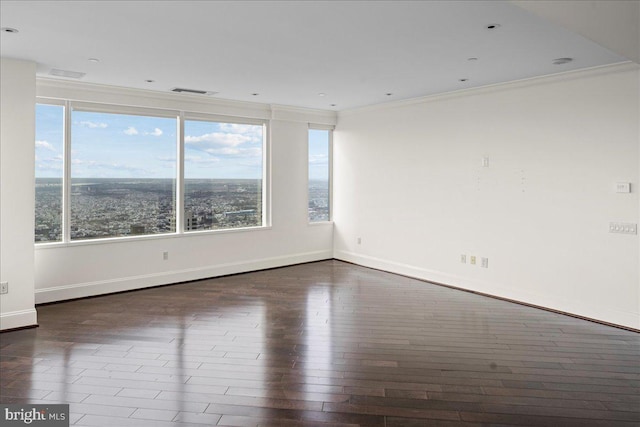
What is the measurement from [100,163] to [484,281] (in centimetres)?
521

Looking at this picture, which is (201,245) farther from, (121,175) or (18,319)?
(18,319)

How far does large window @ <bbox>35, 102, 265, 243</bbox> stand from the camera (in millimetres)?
5469

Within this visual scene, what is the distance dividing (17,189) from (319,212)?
4.77 metres

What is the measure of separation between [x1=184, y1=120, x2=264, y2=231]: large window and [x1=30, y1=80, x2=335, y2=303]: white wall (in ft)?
0.74

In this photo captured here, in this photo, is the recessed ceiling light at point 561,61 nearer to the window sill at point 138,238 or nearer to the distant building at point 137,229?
the window sill at point 138,238

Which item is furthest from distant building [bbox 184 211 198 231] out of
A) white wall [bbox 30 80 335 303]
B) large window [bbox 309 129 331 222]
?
large window [bbox 309 129 331 222]

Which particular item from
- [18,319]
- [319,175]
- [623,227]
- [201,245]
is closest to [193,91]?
[201,245]

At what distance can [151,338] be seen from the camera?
4160 mm

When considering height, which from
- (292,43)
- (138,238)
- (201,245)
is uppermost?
(292,43)

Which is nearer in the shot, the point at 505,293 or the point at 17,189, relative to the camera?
the point at 17,189

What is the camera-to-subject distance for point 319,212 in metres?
8.19

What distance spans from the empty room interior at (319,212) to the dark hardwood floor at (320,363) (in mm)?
25

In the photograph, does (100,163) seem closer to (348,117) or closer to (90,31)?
(90,31)

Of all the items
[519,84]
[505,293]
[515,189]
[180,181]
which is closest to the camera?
[519,84]
